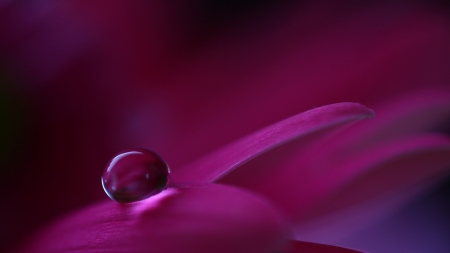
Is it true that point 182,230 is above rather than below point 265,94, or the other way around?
below

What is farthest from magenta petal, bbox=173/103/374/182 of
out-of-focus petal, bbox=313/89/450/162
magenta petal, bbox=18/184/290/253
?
out-of-focus petal, bbox=313/89/450/162

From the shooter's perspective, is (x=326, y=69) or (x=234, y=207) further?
(x=326, y=69)

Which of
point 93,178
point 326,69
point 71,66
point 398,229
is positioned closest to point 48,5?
point 71,66

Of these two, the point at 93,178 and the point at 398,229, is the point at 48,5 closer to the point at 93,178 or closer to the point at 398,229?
the point at 93,178

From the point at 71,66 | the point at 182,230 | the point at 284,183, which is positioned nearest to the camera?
the point at 182,230

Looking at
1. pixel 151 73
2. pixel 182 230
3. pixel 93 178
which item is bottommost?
pixel 182 230

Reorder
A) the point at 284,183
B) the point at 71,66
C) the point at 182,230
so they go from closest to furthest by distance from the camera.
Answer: the point at 182,230 → the point at 284,183 → the point at 71,66

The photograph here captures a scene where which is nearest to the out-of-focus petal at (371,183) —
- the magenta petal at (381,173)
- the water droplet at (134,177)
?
the magenta petal at (381,173)
